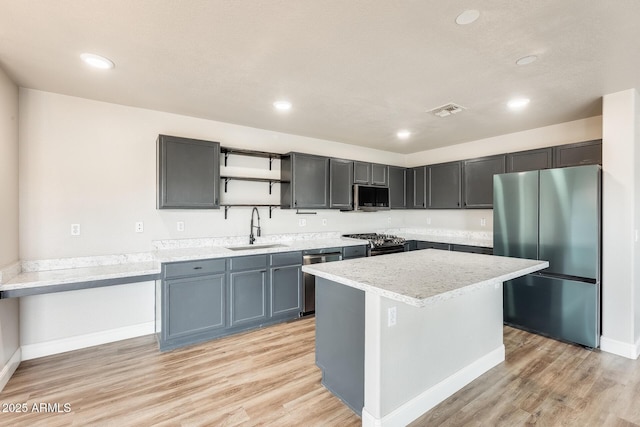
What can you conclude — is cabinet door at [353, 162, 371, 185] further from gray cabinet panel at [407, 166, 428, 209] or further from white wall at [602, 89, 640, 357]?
white wall at [602, 89, 640, 357]

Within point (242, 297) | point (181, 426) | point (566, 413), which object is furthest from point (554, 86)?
point (181, 426)

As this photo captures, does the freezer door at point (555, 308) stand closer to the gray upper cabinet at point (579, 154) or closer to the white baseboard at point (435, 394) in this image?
the white baseboard at point (435, 394)

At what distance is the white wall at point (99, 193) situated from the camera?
2.88 metres

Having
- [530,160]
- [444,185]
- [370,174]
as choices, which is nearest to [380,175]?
[370,174]

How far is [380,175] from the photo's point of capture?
5.15 m

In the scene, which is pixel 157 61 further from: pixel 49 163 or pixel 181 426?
pixel 181 426

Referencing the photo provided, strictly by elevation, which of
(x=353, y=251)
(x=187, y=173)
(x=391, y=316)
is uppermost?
(x=187, y=173)

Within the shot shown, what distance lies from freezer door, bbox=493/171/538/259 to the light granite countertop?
1141 mm

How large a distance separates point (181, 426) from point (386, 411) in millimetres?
1325

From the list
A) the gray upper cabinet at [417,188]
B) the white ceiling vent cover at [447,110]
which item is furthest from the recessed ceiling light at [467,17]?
the gray upper cabinet at [417,188]

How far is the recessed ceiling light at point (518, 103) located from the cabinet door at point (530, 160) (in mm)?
883

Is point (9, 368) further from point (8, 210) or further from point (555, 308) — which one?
point (555, 308)

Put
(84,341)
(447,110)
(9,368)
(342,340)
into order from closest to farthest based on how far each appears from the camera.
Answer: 1. (342,340)
2. (9,368)
3. (84,341)
4. (447,110)

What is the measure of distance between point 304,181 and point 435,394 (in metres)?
2.91
